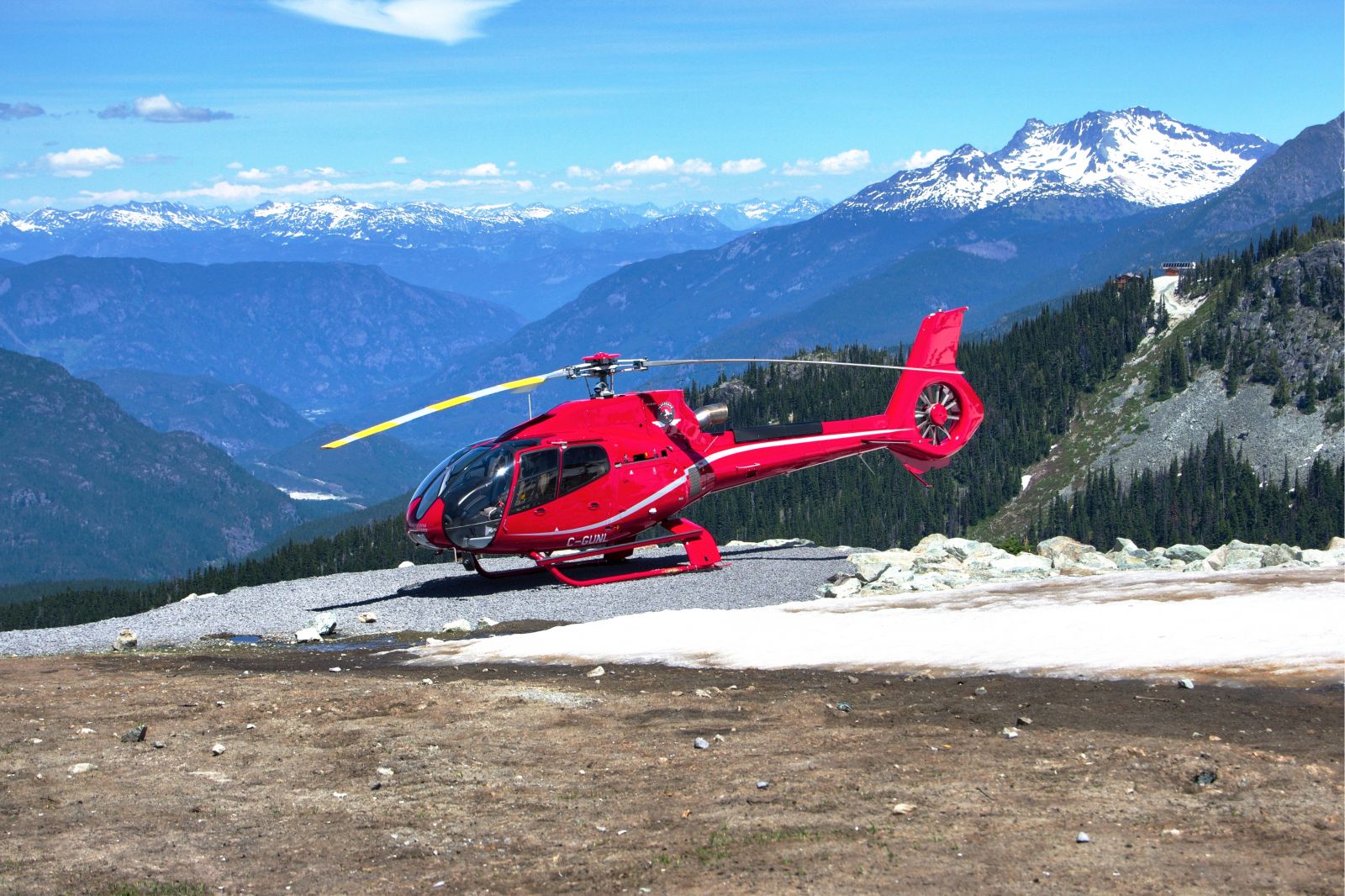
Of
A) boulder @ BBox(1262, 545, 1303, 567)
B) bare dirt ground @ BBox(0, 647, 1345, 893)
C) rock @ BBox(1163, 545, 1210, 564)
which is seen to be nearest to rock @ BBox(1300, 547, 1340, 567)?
boulder @ BBox(1262, 545, 1303, 567)

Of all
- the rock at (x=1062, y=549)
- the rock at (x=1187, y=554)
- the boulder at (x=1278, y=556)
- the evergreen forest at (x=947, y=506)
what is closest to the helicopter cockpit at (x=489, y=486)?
the rock at (x=1062, y=549)

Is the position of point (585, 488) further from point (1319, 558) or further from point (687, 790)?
point (687, 790)

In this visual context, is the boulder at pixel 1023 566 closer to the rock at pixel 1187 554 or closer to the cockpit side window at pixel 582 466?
the rock at pixel 1187 554

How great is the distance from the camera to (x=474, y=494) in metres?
30.0

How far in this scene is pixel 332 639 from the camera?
28.5 meters

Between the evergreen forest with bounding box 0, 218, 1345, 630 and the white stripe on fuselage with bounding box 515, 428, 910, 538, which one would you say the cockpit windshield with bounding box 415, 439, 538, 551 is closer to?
the white stripe on fuselage with bounding box 515, 428, 910, 538

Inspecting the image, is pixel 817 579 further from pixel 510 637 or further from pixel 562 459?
pixel 510 637

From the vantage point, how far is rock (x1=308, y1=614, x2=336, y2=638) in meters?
28.6

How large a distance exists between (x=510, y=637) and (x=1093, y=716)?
40.6 feet

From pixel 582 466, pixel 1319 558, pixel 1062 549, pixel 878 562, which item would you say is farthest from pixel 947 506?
pixel 582 466

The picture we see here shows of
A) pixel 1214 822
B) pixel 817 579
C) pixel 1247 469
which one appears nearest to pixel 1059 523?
pixel 1247 469

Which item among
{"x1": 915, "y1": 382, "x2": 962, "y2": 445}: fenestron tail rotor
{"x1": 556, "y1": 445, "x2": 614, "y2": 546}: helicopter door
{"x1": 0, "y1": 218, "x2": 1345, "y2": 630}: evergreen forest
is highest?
{"x1": 915, "y1": 382, "x2": 962, "y2": 445}: fenestron tail rotor

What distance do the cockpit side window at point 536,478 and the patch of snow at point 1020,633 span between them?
6.05m

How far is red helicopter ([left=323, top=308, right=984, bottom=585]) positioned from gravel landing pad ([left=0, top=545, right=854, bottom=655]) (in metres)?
1.04
